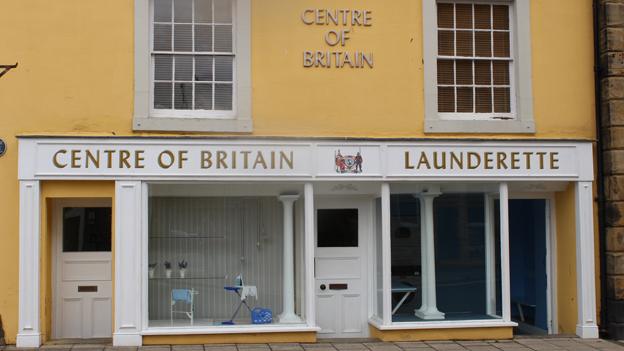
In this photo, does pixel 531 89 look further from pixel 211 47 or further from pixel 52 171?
pixel 52 171

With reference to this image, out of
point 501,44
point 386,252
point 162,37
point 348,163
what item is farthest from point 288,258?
point 501,44

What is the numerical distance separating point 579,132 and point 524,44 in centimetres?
157

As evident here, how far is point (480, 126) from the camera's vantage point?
36.9 feet

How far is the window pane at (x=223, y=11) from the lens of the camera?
11.0 metres

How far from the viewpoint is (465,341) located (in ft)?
36.1

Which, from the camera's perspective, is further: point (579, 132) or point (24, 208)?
point (579, 132)

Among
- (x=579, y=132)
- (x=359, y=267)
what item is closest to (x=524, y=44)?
(x=579, y=132)

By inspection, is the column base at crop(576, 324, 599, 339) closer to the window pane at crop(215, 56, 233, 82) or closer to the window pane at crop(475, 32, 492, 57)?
the window pane at crop(475, 32, 492, 57)

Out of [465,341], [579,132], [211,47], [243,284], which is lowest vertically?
[465,341]

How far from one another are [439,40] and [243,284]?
4.66 meters

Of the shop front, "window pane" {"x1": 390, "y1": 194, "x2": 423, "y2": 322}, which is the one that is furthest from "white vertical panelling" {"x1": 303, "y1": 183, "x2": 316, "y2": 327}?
"window pane" {"x1": 390, "y1": 194, "x2": 423, "y2": 322}

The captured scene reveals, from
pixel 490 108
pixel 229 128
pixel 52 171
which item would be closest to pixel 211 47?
pixel 229 128

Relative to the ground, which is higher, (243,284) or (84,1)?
(84,1)

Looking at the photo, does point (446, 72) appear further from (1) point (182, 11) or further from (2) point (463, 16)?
(1) point (182, 11)
